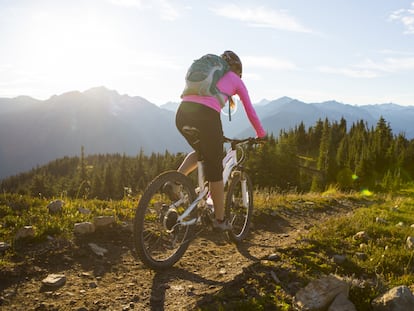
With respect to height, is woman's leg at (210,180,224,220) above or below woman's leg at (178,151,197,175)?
below

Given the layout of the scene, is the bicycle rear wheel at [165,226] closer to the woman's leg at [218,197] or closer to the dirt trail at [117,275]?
the dirt trail at [117,275]

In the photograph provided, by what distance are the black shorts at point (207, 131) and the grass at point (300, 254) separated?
168 cm

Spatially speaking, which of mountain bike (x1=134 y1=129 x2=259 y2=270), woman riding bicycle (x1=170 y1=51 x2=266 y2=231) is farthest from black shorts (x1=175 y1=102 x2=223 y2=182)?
mountain bike (x1=134 y1=129 x2=259 y2=270)

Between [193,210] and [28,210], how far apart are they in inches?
150

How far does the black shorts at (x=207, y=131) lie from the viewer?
17.2 feet

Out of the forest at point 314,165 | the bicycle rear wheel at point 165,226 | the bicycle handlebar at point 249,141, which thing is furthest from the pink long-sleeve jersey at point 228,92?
the forest at point 314,165

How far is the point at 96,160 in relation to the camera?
174500 millimetres

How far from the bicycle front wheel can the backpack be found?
247 centimetres

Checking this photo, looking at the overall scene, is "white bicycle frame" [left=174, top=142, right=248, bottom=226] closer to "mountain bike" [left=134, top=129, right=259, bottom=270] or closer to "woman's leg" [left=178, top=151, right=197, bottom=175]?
"mountain bike" [left=134, top=129, right=259, bottom=270]

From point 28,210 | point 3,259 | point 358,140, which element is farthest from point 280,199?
point 358,140

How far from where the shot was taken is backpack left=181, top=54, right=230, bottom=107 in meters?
5.12

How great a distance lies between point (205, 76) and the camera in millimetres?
5109

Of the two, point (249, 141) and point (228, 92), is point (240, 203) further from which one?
point (228, 92)

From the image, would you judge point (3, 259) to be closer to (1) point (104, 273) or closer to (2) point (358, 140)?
(1) point (104, 273)
